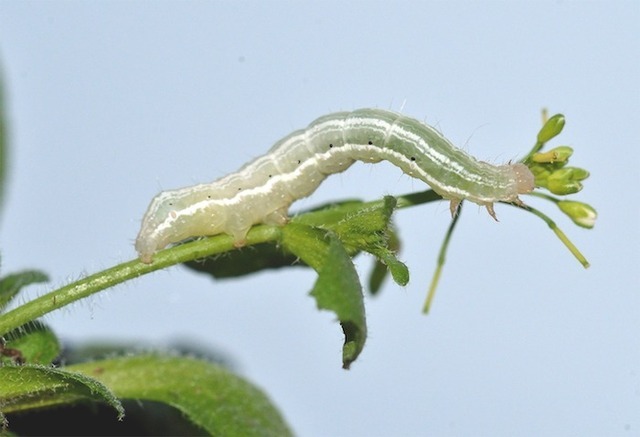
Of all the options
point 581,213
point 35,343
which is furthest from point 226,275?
point 581,213

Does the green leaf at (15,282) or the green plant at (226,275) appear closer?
the green plant at (226,275)

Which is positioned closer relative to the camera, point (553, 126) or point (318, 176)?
point (553, 126)

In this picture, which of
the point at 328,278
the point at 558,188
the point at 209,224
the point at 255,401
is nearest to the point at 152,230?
the point at 209,224

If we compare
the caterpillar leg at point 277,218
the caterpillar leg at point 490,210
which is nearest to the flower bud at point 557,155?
the caterpillar leg at point 490,210

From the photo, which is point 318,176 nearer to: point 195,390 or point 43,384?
point 195,390

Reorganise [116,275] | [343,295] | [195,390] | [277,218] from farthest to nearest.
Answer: [195,390]
[277,218]
[116,275]
[343,295]

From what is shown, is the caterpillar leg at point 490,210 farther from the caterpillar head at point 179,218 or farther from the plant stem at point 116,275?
the caterpillar head at point 179,218

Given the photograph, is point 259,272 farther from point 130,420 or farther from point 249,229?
point 130,420
